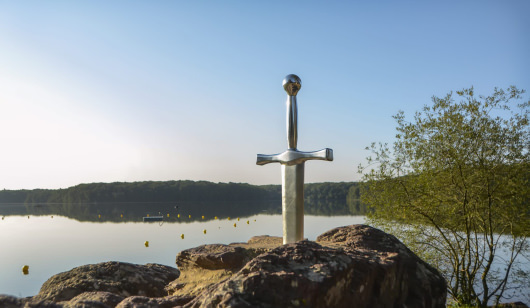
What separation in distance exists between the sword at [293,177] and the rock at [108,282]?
1.91m

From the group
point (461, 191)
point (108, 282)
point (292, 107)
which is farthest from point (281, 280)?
point (461, 191)

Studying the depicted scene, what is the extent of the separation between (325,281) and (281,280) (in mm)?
322

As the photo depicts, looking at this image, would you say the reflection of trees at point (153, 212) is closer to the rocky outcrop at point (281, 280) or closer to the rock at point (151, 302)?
the rocky outcrop at point (281, 280)

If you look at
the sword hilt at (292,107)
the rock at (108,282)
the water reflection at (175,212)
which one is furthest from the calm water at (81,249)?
the sword hilt at (292,107)

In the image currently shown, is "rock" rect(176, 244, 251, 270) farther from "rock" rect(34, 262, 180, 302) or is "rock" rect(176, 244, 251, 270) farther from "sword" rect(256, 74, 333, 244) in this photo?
"rock" rect(34, 262, 180, 302)

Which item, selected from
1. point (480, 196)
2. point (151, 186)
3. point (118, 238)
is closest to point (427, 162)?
point (480, 196)

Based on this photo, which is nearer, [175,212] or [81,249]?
[81,249]

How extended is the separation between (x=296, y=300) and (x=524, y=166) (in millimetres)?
10995

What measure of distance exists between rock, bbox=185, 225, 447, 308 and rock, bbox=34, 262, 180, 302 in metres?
2.45

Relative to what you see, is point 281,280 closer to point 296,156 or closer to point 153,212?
point 296,156

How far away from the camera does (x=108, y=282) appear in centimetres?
506

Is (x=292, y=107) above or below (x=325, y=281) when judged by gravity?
above

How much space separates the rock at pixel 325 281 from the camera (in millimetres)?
2650

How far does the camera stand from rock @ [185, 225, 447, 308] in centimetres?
265
